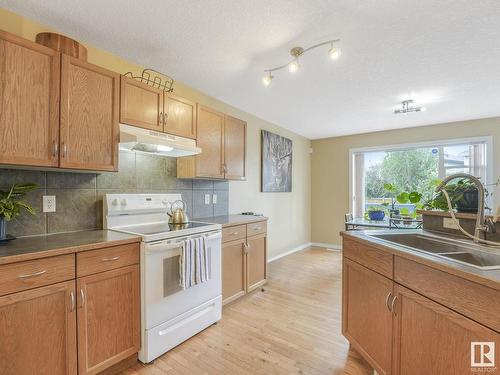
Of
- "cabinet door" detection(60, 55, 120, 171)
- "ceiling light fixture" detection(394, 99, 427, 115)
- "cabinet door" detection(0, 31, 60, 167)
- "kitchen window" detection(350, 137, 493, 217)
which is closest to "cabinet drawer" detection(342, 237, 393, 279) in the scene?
"cabinet door" detection(60, 55, 120, 171)

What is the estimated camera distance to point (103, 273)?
157 cm

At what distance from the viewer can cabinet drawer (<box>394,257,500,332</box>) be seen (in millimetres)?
908

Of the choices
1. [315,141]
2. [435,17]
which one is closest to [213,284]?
[435,17]

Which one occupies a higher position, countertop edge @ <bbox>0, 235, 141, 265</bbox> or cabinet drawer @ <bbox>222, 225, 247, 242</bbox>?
Answer: countertop edge @ <bbox>0, 235, 141, 265</bbox>

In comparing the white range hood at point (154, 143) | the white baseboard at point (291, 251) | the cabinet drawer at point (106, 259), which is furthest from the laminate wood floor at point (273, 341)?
the white range hood at point (154, 143)

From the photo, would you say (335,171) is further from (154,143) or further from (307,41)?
(154,143)

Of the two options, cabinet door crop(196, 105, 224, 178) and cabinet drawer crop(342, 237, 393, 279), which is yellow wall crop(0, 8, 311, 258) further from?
cabinet drawer crop(342, 237, 393, 279)

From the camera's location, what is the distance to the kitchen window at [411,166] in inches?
160

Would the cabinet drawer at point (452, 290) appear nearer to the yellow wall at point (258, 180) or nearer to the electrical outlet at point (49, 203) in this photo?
the electrical outlet at point (49, 203)

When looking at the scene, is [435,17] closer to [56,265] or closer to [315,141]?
[56,265]

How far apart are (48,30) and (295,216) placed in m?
4.43

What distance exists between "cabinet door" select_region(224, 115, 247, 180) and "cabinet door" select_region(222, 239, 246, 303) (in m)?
0.82

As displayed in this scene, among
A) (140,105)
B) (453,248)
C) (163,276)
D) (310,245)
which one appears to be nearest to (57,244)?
(163,276)

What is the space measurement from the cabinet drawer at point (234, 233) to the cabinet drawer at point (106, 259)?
37.6 inches
